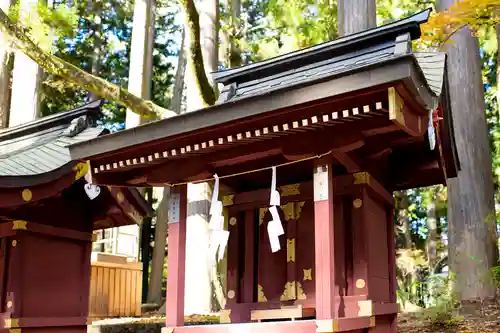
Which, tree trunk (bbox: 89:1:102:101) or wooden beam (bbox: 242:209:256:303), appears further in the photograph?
tree trunk (bbox: 89:1:102:101)

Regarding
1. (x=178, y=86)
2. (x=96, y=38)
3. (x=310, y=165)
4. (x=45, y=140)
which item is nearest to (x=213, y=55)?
(x=45, y=140)

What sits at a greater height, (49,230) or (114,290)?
(49,230)

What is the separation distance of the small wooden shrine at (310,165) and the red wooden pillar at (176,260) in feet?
0.04

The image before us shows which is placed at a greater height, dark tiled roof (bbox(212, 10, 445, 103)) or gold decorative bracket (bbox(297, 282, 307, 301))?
dark tiled roof (bbox(212, 10, 445, 103))

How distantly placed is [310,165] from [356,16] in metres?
3.82

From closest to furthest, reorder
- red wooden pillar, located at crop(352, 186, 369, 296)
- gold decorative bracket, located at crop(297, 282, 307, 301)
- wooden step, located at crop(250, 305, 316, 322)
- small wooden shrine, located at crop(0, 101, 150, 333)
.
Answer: red wooden pillar, located at crop(352, 186, 369, 296) → wooden step, located at crop(250, 305, 316, 322) → gold decorative bracket, located at crop(297, 282, 307, 301) → small wooden shrine, located at crop(0, 101, 150, 333)

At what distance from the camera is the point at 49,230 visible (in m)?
6.88

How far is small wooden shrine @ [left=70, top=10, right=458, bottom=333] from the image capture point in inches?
174

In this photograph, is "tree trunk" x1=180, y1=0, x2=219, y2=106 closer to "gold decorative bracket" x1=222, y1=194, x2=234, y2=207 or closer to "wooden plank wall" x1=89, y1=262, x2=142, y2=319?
"gold decorative bracket" x1=222, y1=194, x2=234, y2=207

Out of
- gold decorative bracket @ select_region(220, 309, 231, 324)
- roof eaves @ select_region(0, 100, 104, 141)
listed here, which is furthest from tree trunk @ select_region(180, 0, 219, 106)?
gold decorative bracket @ select_region(220, 309, 231, 324)

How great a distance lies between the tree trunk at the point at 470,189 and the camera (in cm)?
878

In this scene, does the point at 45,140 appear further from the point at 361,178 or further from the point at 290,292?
the point at 361,178

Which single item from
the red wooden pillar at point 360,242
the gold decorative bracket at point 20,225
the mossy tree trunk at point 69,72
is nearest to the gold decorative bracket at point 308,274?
the red wooden pillar at point 360,242

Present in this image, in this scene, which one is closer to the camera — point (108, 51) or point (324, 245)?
point (324, 245)
